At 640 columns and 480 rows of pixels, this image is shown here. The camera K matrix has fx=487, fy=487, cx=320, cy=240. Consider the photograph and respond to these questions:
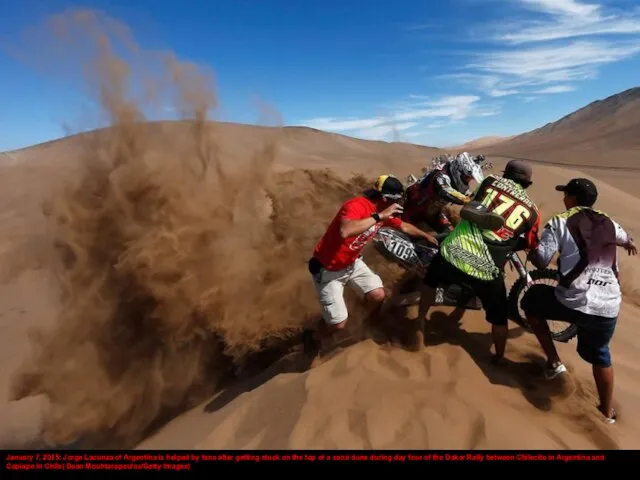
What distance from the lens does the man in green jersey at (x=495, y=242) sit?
13.3ft

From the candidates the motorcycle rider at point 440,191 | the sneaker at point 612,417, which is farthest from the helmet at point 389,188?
the sneaker at point 612,417

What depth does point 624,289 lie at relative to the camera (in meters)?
8.46

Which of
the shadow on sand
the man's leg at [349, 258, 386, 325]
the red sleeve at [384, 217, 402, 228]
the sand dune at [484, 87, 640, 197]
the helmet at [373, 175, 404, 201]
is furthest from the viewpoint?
the sand dune at [484, 87, 640, 197]

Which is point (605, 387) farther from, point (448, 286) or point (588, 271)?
point (448, 286)

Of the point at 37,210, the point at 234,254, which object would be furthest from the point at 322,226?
the point at 37,210

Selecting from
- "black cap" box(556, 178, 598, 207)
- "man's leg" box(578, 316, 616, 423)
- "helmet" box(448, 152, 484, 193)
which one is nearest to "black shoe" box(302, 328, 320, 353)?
"helmet" box(448, 152, 484, 193)

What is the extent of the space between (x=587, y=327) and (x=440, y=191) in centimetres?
189

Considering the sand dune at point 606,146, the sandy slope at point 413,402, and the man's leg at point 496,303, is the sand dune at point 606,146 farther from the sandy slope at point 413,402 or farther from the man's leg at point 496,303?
the man's leg at point 496,303

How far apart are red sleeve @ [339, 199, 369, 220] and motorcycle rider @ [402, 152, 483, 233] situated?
1.03 m

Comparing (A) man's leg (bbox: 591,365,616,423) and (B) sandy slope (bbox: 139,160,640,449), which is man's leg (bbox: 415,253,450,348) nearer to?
(B) sandy slope (bbox: 139,160,640,449)

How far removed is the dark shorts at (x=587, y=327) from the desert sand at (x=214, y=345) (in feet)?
1.15

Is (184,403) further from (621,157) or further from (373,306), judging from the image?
(621,157)

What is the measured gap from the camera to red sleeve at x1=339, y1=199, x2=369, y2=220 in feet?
13.8

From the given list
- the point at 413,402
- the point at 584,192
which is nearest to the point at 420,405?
the point at 413,402
